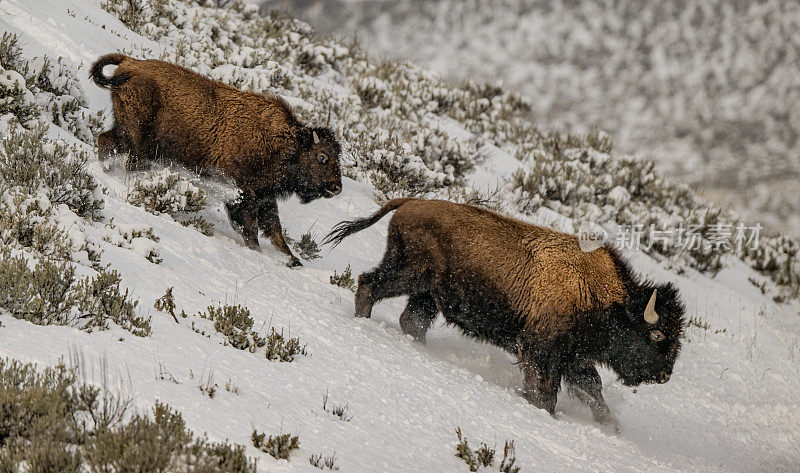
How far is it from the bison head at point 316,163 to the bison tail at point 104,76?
1.96 m

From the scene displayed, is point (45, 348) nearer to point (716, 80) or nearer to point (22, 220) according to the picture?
point (22, 220)


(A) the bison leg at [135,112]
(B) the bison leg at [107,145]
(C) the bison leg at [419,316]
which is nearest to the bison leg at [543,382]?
(C) the bison leg at [419,316]

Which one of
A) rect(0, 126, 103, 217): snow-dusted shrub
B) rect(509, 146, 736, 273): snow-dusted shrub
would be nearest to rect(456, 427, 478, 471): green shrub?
rect(0, 126, 103, 217): snow-dusted shrub

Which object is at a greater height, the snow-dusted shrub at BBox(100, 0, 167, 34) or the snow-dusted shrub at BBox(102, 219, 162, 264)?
the snow-dusted shrub at BBox(100, 0, 167, 34)

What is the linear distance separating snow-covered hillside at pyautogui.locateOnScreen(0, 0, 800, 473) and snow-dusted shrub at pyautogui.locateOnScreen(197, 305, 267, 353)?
0.21 ft

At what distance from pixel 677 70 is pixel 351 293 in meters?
5.70

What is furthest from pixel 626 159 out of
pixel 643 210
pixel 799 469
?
pixel 799 469

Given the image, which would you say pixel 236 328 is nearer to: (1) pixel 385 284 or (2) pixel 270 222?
(1) pixel 385 284

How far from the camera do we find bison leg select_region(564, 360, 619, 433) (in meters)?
5.86

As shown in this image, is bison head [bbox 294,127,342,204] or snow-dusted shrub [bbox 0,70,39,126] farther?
bison head [bbox 294,127,342,204]

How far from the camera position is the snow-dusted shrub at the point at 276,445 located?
9.04 ft

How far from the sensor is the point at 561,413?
586cm

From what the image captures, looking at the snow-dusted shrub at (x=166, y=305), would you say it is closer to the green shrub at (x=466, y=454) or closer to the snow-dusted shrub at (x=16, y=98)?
the green shrub at (x=466, y=454)

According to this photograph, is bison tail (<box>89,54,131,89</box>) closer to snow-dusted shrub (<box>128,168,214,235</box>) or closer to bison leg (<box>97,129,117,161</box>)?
bison leg (<box>97,129,117,161</box>)
